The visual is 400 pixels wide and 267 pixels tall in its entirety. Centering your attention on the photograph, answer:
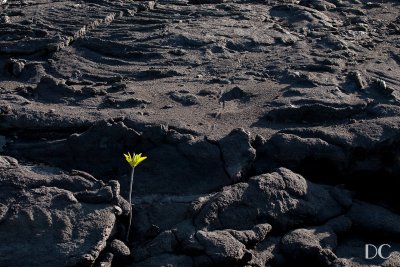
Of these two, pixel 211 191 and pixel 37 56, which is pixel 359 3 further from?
pixel 211 191

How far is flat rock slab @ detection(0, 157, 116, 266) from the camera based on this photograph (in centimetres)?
330

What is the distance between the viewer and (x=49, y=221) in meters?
3.45

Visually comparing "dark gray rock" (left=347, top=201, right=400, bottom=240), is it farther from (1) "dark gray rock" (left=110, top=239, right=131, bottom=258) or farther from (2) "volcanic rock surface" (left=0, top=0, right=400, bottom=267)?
(1) "dark gray rock" (left=110, top=239, right=131, bottom=258)

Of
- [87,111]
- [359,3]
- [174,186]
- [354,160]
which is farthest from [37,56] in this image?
[359,3]

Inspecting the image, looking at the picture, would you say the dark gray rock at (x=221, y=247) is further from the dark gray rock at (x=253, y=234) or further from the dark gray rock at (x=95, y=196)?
the dark gray rock at (x=95, y=196)

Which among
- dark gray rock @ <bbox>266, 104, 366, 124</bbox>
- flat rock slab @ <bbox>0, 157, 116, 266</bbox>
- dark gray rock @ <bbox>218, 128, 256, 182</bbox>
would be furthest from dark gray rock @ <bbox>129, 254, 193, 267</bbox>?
dark gray rock @ <bbox>266, 104, 366, 124</bbox>

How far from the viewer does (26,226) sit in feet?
11.2

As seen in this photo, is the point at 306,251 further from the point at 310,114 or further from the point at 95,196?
the point at 310,114

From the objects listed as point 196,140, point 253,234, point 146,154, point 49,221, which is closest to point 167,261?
point 253,234

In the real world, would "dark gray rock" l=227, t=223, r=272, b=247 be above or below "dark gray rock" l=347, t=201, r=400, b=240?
above

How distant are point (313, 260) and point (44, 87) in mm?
2437

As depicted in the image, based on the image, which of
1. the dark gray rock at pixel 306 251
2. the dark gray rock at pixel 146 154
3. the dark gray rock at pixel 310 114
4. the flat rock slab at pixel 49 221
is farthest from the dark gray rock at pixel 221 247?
the dark gray rock at pixel 310 114

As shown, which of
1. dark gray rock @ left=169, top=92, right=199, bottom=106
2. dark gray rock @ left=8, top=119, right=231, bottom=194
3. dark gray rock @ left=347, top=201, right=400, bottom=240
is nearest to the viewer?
dark gray rock @ left=347, top=201, right=400, bottom=240

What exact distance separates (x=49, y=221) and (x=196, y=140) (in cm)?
115
